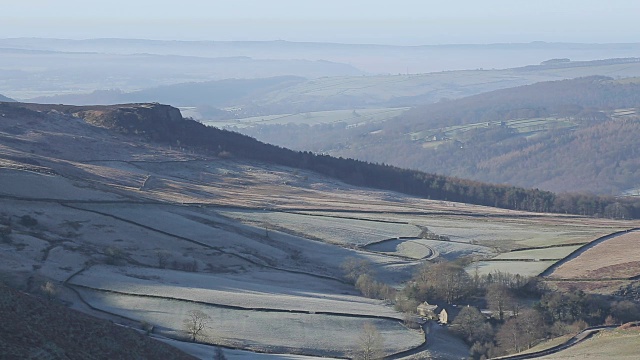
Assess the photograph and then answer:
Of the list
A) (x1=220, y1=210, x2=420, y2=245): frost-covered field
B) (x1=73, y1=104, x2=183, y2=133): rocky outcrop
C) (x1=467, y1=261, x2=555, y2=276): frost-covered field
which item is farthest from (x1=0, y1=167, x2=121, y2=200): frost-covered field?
(x1=73, y1=104, x2=183, y2=133): rocky outcrop

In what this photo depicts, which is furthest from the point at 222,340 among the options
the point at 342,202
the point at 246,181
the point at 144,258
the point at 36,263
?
the point at 246,181

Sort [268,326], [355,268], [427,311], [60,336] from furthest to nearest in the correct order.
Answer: [355,268], [427,311], [268,326], [60,336]

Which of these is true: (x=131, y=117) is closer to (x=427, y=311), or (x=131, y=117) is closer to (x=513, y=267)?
(x=513, y=267)

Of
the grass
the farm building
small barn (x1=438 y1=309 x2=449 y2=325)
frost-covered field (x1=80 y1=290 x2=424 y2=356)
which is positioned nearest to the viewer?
the grass

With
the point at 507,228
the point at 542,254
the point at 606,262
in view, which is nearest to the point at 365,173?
the point at 507,228

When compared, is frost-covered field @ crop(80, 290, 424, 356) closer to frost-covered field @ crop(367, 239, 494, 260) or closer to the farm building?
the farm building
